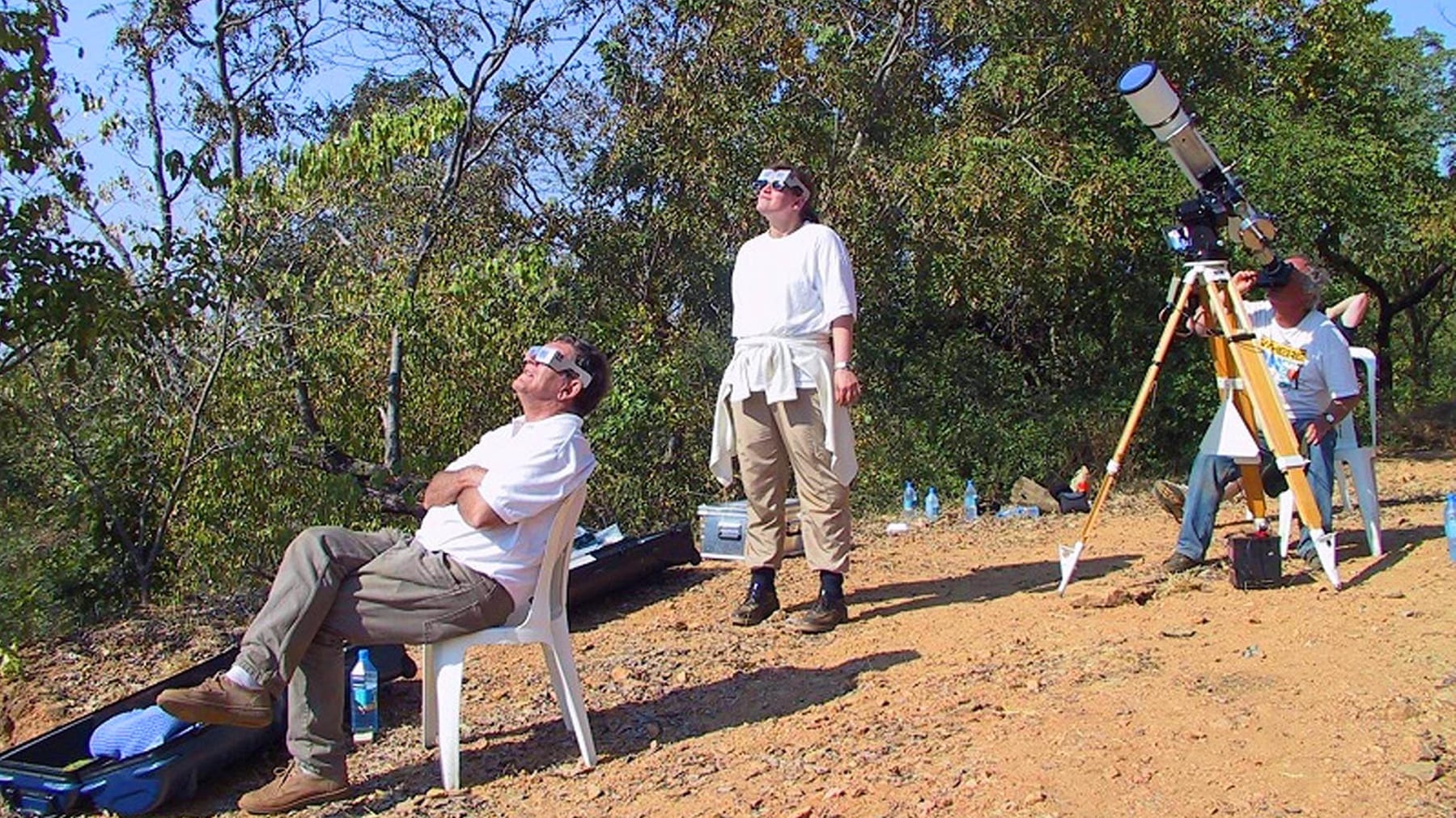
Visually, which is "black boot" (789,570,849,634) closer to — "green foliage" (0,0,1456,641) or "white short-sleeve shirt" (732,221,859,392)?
"white short-sleeve shirt" (732,221,859,392)

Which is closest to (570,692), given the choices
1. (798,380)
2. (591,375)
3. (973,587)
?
(591,375)

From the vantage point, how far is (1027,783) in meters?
3.23

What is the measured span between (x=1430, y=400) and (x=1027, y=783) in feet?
49.6

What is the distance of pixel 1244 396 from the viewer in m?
5.11

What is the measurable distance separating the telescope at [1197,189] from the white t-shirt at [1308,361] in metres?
0.46

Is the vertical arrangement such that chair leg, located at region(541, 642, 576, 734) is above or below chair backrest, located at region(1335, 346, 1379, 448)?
below

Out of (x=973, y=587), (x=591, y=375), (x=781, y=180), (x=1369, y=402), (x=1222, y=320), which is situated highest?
(x=781, y=180)

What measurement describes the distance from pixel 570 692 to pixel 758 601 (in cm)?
146

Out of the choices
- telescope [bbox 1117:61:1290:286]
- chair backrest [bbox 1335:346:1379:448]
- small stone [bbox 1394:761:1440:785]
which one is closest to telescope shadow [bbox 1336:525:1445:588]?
chair backrest [bbox 1335:346:1379:448]

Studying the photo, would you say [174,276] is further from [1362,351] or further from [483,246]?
[1362,351]

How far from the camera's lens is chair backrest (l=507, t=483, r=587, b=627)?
3732mm

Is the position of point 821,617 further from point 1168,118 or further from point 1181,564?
point 1168,118

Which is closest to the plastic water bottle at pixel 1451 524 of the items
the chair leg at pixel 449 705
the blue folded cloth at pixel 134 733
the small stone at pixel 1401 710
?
the small stone at pixel 1401 710

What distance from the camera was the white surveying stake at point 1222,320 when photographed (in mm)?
4891
